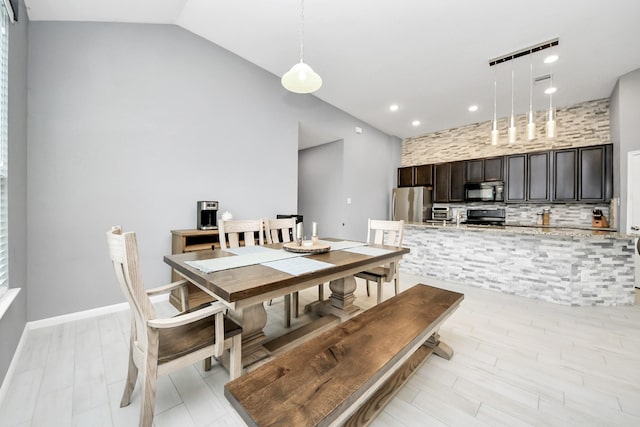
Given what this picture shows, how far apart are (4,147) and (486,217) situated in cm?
707

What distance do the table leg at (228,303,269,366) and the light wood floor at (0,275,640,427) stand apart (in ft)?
0.76

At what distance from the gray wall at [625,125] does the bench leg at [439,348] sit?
3928 millimetres

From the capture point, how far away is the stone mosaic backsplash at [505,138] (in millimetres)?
4543

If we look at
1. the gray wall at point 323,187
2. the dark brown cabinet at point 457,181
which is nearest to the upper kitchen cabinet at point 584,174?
the dark brown cabinet at point 457,181

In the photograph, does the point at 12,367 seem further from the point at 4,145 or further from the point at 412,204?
the point at 412,204

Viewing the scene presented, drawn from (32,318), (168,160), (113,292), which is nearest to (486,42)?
(168,160)

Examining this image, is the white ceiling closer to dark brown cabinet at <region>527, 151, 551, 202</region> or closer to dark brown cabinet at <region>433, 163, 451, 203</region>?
dark brown cabinet at <region>527, 151, 551, 202</region>

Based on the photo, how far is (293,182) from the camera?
170 inches

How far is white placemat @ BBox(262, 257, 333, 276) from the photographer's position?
62.7 inches

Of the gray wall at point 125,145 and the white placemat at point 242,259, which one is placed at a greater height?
the gray wall at point 125,145

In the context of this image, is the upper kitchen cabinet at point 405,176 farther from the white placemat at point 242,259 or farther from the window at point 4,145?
the window at point 4,145

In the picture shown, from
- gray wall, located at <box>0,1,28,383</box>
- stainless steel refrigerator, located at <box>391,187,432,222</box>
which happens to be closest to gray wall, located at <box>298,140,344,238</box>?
stainless steel refrigerator, located at <box>391,187,432,222</box>

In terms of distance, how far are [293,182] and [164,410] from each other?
3359mm

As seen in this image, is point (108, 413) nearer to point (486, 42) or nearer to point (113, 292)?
point (113, 292)
